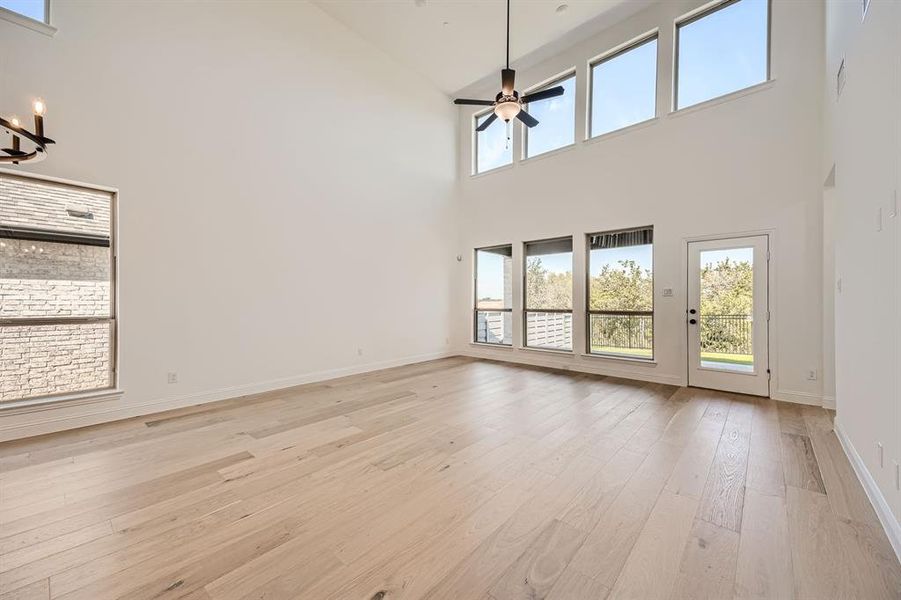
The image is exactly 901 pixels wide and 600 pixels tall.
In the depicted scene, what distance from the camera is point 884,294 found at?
1.99 m

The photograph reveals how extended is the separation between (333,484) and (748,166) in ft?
19.3

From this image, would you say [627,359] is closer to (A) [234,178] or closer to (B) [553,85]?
(B) [553,85]

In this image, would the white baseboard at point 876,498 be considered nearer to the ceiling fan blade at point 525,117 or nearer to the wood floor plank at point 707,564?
the wood floor plank at point 707,564

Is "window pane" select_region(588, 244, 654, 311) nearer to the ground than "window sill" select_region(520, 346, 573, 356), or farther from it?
farther from it

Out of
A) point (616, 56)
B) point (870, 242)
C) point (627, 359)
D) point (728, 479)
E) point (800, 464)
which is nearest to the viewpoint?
point (870, 242)

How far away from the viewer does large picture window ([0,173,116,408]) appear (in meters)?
3.26

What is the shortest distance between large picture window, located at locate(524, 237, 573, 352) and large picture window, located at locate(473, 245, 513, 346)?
0.42 m

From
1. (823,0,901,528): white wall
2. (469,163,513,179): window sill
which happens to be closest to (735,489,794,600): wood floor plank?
(823,0,901,528): white wall

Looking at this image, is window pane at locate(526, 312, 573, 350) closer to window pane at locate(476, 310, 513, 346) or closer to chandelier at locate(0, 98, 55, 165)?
window pane at locate(476, 310, 513, 346)

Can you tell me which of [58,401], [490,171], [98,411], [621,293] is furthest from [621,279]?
[58,401]

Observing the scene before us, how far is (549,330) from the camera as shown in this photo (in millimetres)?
6699

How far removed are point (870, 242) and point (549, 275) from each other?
4585 mm

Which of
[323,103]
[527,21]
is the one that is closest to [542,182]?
[527,21]

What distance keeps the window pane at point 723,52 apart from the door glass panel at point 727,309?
2261mm
